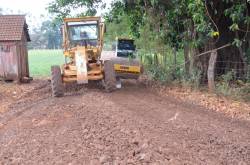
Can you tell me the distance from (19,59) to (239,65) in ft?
38.0

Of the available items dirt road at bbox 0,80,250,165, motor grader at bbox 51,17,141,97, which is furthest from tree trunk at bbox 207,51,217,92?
motor grader at bbox 51,17,141,97

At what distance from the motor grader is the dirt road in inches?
56.3

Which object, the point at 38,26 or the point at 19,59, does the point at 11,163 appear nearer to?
the point at 19,59

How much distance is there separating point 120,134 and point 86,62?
24.0 feet

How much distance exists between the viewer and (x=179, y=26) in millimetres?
19562

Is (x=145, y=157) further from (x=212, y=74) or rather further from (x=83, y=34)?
(x=83, y=34)

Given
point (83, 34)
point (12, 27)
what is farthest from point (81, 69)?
point (12, 27)

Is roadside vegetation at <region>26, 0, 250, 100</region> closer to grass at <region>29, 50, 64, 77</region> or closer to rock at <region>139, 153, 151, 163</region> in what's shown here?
rock at <region>139, 153, 151, 163</region>

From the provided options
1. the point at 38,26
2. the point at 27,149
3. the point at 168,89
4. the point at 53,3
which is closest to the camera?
the point at 27,149

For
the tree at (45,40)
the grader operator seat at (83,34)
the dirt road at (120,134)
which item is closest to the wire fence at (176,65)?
the grader operator seat at (83,34)

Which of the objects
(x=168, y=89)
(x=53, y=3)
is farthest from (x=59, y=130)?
(x=53, y=3)

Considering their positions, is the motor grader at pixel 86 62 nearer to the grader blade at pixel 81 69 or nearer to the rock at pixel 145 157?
the grader blade at pixel 81 69

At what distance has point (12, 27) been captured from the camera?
25266 mm

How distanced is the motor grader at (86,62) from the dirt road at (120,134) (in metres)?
1.43
